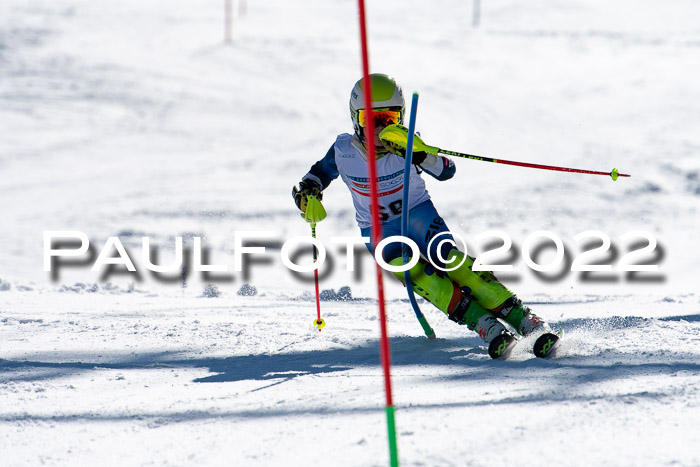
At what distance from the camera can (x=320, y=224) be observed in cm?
1092

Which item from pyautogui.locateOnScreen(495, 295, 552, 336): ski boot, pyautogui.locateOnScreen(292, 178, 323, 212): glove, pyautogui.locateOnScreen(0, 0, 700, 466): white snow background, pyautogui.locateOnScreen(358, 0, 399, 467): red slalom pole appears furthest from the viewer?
pyautogui.locateOnScreen(292, 178, 323, 212): glove

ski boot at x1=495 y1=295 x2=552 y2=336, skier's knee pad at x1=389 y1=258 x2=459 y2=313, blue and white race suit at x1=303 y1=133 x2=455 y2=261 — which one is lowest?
ski boot at x1=495 y1=295 x2=552 y2=336

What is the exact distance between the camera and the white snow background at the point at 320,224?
264 cm

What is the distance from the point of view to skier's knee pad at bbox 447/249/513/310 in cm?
398

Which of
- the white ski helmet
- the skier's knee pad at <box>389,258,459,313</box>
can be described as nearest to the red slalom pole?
the skier's knee pad at <box>389,258,459,313</box>

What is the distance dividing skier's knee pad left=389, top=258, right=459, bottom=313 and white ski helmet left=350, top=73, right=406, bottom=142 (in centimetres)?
76

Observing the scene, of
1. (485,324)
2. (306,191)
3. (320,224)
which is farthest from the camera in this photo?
(320,224)

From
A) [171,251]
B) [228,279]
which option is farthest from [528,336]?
[171,251]

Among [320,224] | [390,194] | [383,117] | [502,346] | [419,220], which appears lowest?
[502,346]

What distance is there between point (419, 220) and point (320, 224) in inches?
263

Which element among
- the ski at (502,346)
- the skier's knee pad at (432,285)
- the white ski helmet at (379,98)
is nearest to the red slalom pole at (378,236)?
the ski at (502,346)

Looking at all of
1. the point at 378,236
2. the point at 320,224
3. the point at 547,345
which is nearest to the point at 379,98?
the point at 547,345

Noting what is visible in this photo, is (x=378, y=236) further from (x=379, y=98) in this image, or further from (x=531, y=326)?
(x=379, y=98)

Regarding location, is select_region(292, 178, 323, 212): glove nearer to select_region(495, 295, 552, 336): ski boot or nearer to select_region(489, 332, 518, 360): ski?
select_region(495, 295, 552, 336): ski boot
